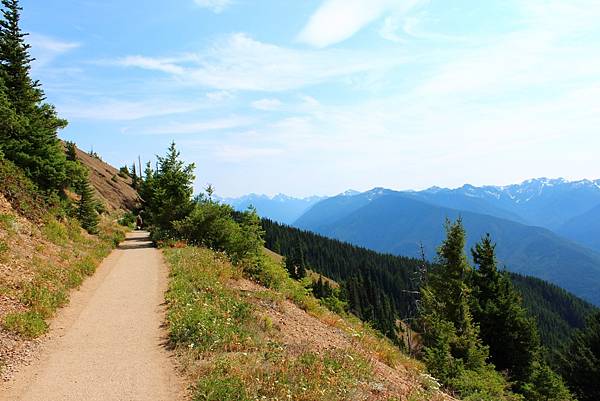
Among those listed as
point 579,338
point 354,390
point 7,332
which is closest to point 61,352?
point 7,332

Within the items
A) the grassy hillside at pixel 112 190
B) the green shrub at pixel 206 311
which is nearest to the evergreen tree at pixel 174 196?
the green shrub at pixel 206 311

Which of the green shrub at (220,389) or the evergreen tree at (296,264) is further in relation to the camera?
the evergreen tree at (296,264)

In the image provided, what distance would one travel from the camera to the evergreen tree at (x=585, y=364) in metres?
31.1

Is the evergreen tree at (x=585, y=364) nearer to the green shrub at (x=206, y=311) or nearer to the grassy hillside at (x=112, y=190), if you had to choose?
the green shrub at (x=206, y=311)

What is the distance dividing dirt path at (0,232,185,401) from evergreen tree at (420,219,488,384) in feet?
52.3

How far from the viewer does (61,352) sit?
32.0ft

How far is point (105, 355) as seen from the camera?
968cm

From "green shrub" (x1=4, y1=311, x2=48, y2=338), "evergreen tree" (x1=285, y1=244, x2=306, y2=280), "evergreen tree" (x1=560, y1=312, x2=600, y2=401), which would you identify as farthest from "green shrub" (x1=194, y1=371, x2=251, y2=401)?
"evergreen tree" (x1=285, y1=244, x2=306, y2=280)

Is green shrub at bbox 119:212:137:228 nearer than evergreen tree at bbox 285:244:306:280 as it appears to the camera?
Yes

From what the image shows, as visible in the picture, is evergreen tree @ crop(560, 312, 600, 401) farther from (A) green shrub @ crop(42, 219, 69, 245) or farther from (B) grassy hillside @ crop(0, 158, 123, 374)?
(A) green shrub @ crop(42, 219, 69, 245)

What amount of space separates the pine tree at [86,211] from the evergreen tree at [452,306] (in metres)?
25.8

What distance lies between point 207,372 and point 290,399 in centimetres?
214

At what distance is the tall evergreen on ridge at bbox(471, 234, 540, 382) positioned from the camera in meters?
29.1

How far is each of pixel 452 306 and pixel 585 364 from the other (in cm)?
1441
